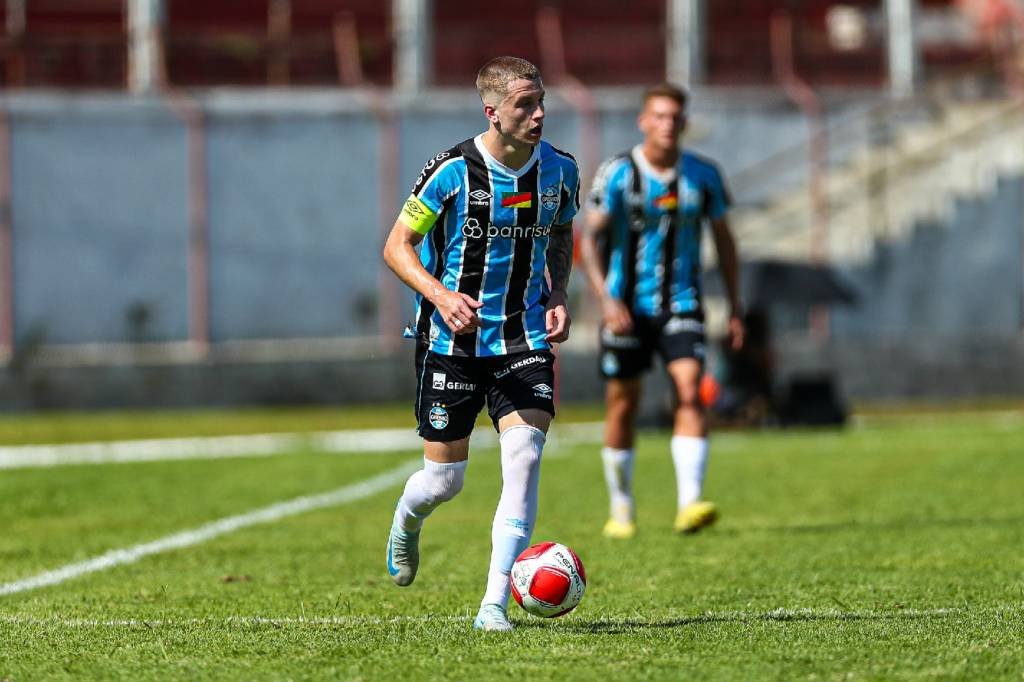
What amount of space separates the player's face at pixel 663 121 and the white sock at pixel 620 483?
164 cm

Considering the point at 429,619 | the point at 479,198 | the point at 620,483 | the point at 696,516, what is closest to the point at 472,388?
the point at 479,198

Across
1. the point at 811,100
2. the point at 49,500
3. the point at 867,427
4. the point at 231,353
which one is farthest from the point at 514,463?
the point at 811,100

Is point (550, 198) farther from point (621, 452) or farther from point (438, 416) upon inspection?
point (621, 452)

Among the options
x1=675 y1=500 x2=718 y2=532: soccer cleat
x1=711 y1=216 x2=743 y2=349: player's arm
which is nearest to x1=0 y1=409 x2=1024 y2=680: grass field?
x1=675 y1=500 x2=718 y2=532: soccer cleat

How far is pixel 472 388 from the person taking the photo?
23.2ft

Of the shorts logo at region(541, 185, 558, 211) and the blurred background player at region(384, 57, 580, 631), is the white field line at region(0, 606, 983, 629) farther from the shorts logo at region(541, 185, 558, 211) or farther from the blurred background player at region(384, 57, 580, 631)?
the shorts logo at region(541, 185, 558, 211)

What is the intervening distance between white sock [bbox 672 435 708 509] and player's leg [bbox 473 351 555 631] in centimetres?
312

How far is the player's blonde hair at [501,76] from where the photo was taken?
684 cm

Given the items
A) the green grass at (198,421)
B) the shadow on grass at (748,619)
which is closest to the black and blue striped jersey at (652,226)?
the shadow on grass at (748,619)

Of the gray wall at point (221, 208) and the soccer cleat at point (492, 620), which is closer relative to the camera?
the soccer cleat at point (492, 620)

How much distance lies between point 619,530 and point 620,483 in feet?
0.90

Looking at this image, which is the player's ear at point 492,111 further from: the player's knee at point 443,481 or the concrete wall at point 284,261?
the concrete wall at point 284,261

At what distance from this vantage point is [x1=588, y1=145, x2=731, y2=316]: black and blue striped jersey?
10.4 m

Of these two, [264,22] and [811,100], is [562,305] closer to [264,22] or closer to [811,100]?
[811,100]
